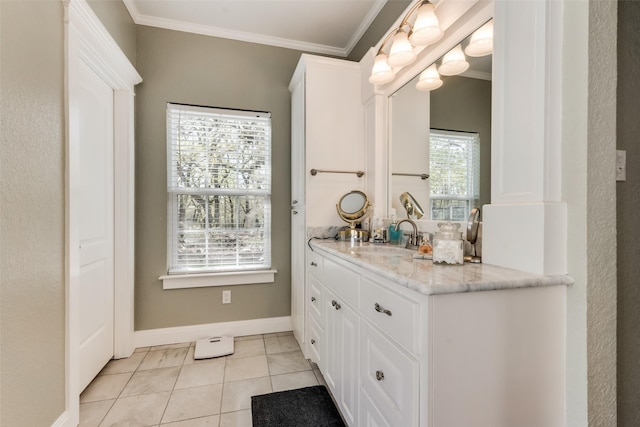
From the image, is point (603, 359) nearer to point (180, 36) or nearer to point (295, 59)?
point (295, 59)

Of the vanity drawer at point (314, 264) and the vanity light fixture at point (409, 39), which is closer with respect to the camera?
the vanity light fixture at point (409, 39)

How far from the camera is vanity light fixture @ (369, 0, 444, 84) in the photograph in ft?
4.48

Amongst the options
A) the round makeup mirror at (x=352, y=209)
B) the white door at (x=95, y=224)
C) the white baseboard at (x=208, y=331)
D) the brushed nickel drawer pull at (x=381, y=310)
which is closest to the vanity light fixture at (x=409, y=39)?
the round makeup mirror at (x=352, y=209)

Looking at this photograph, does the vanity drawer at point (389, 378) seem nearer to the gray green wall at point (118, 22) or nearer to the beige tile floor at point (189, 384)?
the beige tile floor at point (189, 384)

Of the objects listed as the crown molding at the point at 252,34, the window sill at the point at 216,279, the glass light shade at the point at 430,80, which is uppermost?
the crown molding at the point at 252,34

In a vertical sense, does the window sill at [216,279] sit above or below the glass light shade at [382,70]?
below

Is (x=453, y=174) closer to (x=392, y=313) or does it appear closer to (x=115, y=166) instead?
(x=392, y=313)

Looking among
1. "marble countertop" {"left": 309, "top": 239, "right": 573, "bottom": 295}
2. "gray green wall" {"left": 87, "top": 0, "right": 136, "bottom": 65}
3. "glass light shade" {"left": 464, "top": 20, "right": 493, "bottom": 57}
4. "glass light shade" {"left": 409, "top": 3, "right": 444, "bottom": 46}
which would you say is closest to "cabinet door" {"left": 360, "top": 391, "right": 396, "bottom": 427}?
"marble countertop" {"left": 309, "top": 239, "right": 573, "bottom": 295}

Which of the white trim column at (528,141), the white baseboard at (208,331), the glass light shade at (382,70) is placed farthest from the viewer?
the white baseboard at (208,331)

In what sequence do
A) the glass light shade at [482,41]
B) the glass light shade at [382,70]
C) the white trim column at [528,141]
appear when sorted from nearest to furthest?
the white trim column at [528,141], the glass light shade at [482,41], the glass light shade at [382,70]

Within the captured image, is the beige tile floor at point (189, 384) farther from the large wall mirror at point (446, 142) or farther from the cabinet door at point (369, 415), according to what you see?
the large wall mirror at point (446, 142)

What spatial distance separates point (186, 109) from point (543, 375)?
9.10ft

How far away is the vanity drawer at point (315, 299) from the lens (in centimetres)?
180

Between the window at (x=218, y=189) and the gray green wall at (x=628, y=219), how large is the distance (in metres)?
2.22
